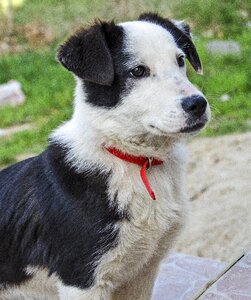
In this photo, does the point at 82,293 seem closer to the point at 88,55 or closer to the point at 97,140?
the point at 97,140

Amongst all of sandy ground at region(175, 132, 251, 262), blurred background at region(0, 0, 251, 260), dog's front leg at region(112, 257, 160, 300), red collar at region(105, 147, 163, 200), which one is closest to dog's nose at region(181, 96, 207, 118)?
red collar at region(105, 147, 163, 200)

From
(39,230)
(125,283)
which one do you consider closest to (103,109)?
(39,230)

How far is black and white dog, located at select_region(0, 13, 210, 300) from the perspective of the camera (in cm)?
289

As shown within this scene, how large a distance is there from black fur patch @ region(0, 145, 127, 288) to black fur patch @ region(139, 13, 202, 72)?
65cm

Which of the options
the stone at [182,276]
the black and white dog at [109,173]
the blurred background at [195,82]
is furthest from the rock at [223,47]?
the black and white dog at [109,173]

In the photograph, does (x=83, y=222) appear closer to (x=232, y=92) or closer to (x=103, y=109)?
(x=103, y=109)

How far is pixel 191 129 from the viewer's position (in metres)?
2.84

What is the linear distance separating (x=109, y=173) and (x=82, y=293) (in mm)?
470

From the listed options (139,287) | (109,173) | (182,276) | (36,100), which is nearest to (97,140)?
(109,173)

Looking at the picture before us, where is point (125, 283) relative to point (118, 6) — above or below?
above

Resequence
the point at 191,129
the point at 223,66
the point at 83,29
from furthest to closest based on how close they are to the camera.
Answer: the point at 223,66
the point at 83,29
the point at 191,129

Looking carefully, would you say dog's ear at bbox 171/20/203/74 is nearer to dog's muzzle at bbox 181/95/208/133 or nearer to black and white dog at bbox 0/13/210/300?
black and white dog at bbox 0/13/210/300

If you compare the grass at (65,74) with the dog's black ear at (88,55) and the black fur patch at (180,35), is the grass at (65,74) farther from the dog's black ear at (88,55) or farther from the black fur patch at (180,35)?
the dog's black ear at (88,55)

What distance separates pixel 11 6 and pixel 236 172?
5.12m
